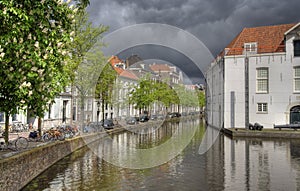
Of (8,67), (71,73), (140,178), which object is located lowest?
(140,178)

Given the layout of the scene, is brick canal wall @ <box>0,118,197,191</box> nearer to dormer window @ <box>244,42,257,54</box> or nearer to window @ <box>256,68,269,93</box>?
window @ <box>256,68,269,93</box>

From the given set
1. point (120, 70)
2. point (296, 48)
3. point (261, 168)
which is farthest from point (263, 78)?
point (120, 70)

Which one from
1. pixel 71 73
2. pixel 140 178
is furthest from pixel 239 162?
pixel 71 73

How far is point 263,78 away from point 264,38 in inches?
249

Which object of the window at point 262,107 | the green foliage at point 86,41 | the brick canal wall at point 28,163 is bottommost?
the brick canal wall at point 28,163

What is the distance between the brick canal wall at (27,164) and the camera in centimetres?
1072

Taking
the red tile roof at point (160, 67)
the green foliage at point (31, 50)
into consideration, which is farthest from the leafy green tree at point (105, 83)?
the red tile roof at point (160, 67)

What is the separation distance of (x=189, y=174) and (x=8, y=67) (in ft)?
33.0

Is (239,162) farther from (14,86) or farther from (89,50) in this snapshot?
(89,50)

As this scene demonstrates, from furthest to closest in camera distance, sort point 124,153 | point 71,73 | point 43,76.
A: point 71,73, point 124,153, point 43,76

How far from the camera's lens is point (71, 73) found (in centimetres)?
2572

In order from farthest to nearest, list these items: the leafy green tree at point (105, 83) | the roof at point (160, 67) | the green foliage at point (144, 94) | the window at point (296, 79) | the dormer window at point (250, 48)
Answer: the roof at point (160, 67)
the green foliage at point (144, 94)
the dormer window at point (250, 48)
the window at point (296, 79)
the leafy green tree at point (105, 83)

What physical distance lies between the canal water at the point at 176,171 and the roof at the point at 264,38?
66.3ft

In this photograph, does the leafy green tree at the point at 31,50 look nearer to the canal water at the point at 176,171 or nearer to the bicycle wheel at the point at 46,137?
the canal water at the point at 176,171
